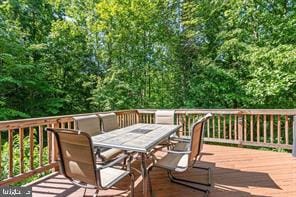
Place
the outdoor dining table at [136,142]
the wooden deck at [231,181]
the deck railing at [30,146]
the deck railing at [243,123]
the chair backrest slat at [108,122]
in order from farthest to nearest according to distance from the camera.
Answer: the deck railing at [243,123] < the chair backrest slat at [108,122] < the wooden deck at [231,181] < the deck railing at [30,146] < the outdoor dining table at [136,142]

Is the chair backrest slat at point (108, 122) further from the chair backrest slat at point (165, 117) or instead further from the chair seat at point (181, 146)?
the chair seat at point (181, 146)

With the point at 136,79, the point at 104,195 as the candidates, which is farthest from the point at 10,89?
the point at 104,195

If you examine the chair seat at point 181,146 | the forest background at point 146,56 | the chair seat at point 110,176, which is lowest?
the chair seat at point 110,176

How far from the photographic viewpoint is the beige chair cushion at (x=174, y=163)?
9.16 ft

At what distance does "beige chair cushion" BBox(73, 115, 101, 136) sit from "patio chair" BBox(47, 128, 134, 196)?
1.17m

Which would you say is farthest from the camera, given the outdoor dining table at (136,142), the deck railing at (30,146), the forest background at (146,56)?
the forest background at (146,56)

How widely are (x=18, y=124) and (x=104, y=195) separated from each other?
139 centimetres

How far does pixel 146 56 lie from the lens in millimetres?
9953

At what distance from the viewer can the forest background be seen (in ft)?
26.9

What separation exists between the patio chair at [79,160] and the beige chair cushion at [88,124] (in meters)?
1.17

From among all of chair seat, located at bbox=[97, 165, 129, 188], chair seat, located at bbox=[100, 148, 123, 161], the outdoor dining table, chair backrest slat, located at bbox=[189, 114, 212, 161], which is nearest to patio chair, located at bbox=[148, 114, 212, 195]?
chair backrest slat, located at bbox=[189, 114, 212, 161]

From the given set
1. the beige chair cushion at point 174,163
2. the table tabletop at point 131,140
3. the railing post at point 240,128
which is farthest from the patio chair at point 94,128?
the railing post at point 240,128

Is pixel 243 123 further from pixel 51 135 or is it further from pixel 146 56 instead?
pixel 146 56

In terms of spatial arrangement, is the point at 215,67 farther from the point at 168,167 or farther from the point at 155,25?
the point at 168,167
